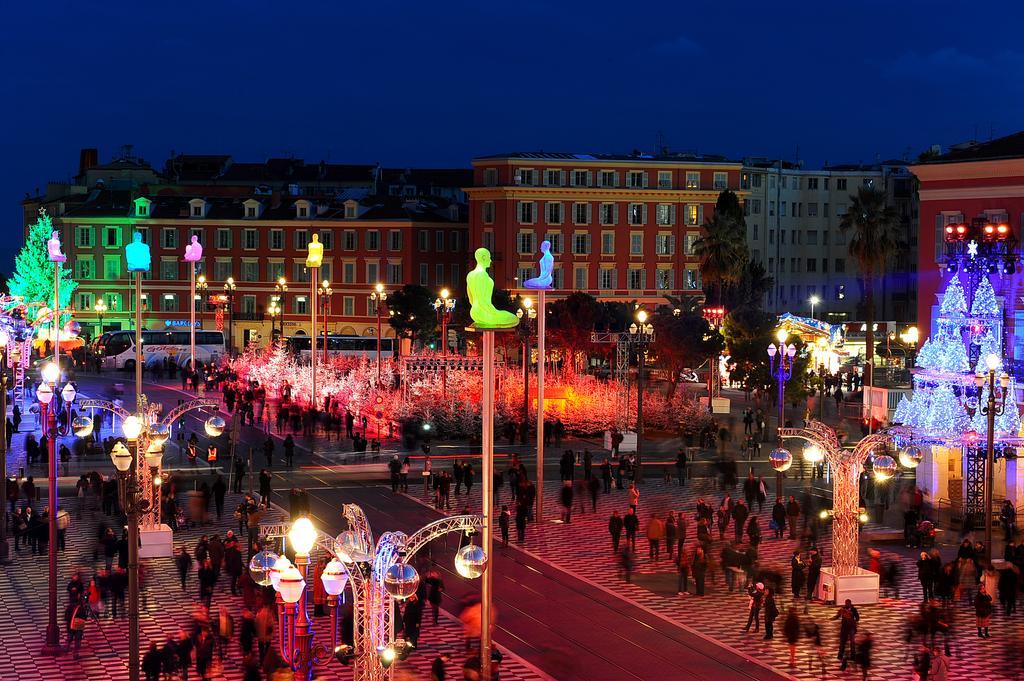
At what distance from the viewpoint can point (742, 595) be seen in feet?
96.6

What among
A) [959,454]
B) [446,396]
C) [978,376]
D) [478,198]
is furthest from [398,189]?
[978,376]

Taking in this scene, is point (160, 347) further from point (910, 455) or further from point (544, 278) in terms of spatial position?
point (910, 455)

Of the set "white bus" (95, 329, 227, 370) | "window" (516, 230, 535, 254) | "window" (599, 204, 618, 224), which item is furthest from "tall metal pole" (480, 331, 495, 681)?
"window" (599, 204, 618, 224)

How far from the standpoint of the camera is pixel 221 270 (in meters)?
98.4

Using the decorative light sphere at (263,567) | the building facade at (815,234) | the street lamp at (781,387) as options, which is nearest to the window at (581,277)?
the building facade at (815,234)

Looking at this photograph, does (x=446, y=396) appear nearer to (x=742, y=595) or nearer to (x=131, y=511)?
(x=742, y=595)

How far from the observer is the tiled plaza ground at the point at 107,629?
23.8 m

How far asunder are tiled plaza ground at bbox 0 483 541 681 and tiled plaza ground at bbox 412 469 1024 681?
415 cm

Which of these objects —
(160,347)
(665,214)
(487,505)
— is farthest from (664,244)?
(487,505)

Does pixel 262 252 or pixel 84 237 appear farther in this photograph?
pixel 84 237

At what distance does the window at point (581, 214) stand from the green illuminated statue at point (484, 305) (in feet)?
240

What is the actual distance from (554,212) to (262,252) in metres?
18.8

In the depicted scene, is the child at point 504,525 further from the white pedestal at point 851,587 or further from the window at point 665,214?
the window at point 665,214

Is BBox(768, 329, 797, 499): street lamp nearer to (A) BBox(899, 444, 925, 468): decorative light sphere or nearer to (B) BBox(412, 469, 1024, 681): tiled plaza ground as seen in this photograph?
(B) BBox(412, 469, 1024, 681): tiled plaza ground
